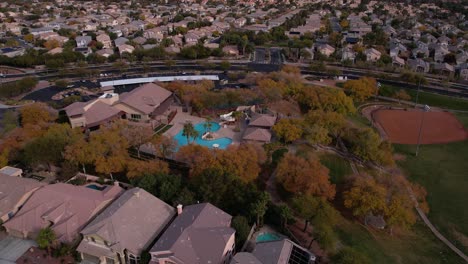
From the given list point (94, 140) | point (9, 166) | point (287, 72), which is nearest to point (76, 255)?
point (94, 140)

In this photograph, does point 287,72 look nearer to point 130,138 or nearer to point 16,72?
point 130,138

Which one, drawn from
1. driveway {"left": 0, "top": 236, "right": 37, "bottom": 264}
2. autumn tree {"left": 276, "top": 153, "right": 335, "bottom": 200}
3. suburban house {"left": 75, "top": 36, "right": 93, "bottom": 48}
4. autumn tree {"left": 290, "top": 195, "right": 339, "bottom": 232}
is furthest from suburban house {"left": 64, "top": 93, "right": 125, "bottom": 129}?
suburban house {"left": 75, "top": 36, "right": 93, "bottom": 48}

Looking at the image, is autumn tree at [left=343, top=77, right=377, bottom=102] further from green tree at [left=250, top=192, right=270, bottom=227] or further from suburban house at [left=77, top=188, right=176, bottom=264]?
suburban house at [left=77, top=188, right=176, bottom=264]

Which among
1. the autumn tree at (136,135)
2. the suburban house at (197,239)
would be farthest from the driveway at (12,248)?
the autumn tree at (136,135)

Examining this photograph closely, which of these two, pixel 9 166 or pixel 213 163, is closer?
pixel 213 163

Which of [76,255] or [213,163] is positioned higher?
[213,163]

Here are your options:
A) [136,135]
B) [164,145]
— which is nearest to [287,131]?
[164,145]

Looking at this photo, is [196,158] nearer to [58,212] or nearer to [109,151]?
[109,151]
